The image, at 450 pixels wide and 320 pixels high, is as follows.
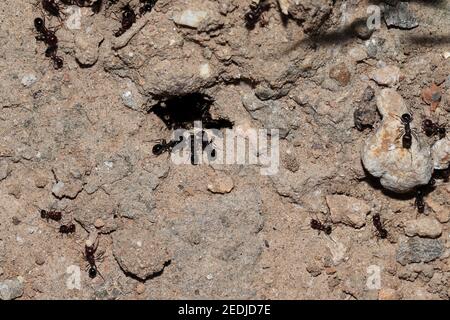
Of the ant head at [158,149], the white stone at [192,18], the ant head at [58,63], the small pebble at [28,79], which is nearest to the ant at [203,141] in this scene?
the ant head at [158,149]

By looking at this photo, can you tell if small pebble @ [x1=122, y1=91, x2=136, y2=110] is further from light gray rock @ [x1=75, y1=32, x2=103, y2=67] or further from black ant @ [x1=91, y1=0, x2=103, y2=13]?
black ant @ [x1=91, y1=0, x2=103, y2=13]

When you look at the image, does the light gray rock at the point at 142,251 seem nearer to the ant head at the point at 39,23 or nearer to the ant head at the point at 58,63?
the ant head at the point at 58,63

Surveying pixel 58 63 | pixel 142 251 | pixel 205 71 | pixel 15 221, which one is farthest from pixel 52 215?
pixel 205 71

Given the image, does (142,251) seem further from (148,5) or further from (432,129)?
(432,129)

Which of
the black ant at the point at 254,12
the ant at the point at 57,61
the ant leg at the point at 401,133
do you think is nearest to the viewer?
the black ant at the point at 254,12

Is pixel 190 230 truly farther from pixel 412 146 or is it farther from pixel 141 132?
pixel 412 146

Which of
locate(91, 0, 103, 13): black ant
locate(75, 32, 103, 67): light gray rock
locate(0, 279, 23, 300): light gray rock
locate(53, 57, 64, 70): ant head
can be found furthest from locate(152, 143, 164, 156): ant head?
locate(0, 279, 23, 300): light gray rock
